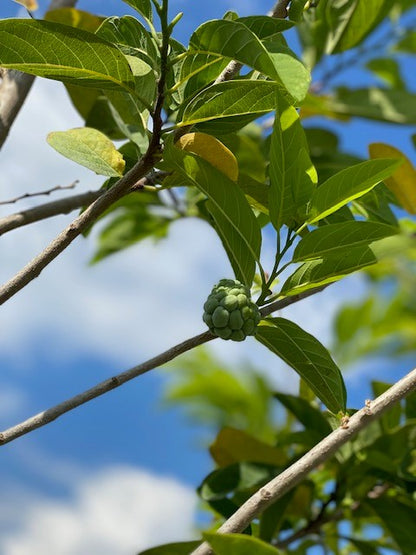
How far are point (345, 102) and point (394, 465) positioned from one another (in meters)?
1.15

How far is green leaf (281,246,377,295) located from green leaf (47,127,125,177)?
258 mm

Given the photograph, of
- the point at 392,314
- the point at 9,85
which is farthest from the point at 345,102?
the point at 392,314

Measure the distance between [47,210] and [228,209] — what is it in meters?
0.47

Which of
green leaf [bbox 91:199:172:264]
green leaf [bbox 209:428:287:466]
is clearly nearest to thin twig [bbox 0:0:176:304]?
green leaf [bbox 209:428:287:466]

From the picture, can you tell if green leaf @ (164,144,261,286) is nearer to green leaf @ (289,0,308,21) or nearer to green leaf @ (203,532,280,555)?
green leaf @ (289,0,308,21)

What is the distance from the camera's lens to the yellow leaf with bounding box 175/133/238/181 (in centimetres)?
93

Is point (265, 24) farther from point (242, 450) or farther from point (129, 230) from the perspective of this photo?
point (129, 230)

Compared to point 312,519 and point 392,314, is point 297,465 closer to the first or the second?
point 312,519

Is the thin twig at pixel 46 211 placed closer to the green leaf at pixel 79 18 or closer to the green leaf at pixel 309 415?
the green leaf at pixel 79 18

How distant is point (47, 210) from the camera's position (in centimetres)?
133

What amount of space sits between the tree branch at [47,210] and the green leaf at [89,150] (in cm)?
19

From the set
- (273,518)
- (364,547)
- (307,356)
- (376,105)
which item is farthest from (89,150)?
(376,105)

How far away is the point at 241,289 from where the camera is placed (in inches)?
37.3

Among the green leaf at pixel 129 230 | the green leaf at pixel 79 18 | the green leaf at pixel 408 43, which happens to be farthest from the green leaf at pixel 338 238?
the green leaf at pixel 408 43
